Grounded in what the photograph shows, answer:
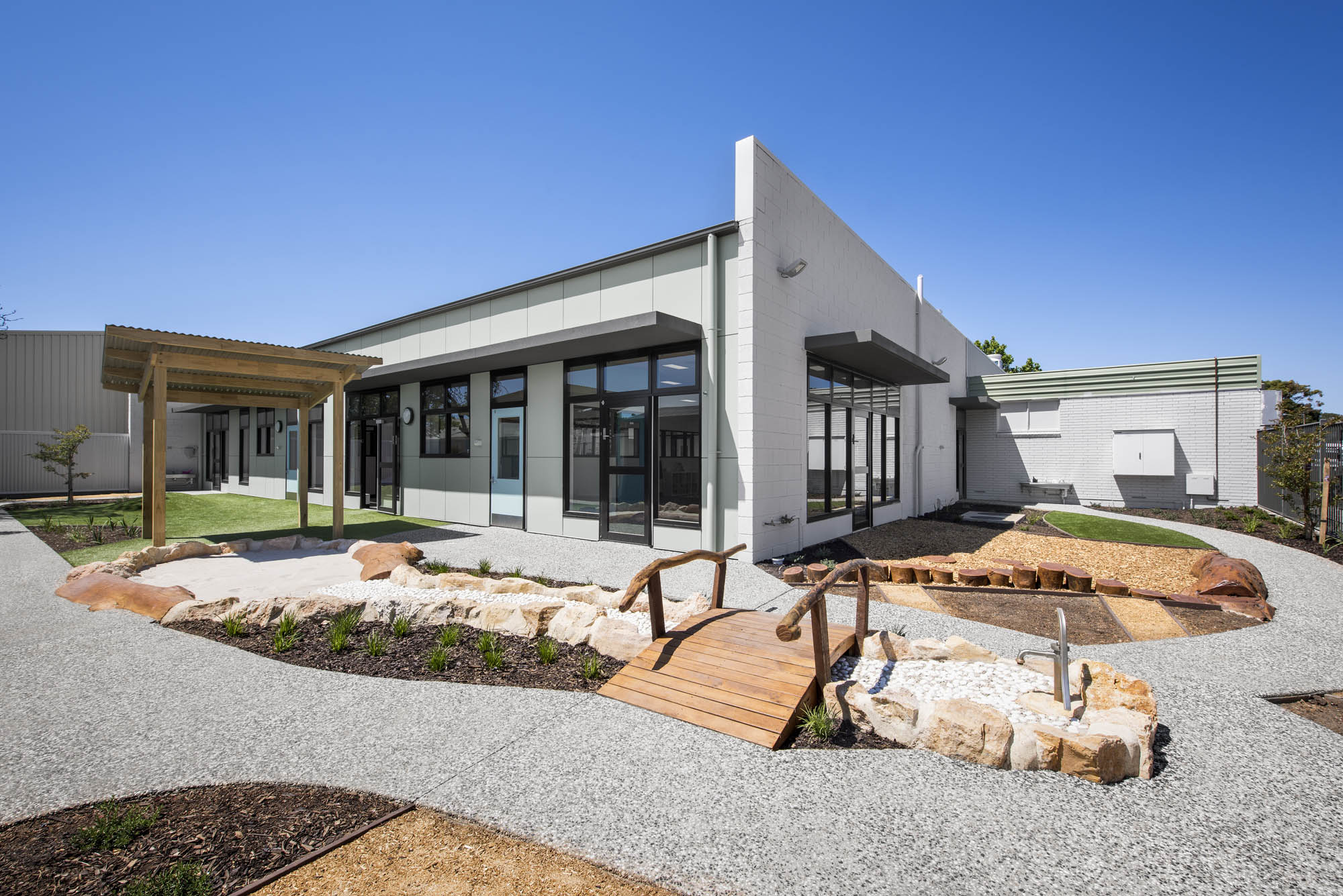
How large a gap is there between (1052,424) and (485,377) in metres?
16.9

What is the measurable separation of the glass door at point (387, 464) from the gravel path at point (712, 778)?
9058 mm

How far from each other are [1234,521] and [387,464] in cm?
1899

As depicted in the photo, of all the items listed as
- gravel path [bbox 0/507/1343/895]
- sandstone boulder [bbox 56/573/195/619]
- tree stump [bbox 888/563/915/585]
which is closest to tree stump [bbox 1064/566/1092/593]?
tree stump [bbox 888/563/915/585]

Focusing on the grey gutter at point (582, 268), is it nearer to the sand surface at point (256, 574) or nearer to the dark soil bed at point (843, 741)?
the sand surface at point (256, 574)

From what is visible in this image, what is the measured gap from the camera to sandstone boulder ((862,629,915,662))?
399 centimetres

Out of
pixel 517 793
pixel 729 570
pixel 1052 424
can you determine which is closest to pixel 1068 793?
pixel 517 793

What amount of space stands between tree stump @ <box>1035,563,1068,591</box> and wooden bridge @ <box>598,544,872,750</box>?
3.42m

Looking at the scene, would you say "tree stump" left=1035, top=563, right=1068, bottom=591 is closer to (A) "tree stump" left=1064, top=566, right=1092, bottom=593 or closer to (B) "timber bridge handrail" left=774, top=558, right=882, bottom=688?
(A) "tree stump" left=1064, top=566, right=1092, bottom=593

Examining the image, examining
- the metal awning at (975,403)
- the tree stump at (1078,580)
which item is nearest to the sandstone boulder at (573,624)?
the tree stump at (1078,580)

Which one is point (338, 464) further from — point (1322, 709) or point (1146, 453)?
point (1146, 453)

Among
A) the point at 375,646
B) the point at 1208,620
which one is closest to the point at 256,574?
the point at 375,646

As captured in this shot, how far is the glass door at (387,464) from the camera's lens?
1299 cm

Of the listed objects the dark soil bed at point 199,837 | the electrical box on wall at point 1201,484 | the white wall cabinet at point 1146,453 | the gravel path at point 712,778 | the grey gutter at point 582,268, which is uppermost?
the grey gutter at point 582,268

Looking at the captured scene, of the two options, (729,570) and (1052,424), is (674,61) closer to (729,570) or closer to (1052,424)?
(729,570)
